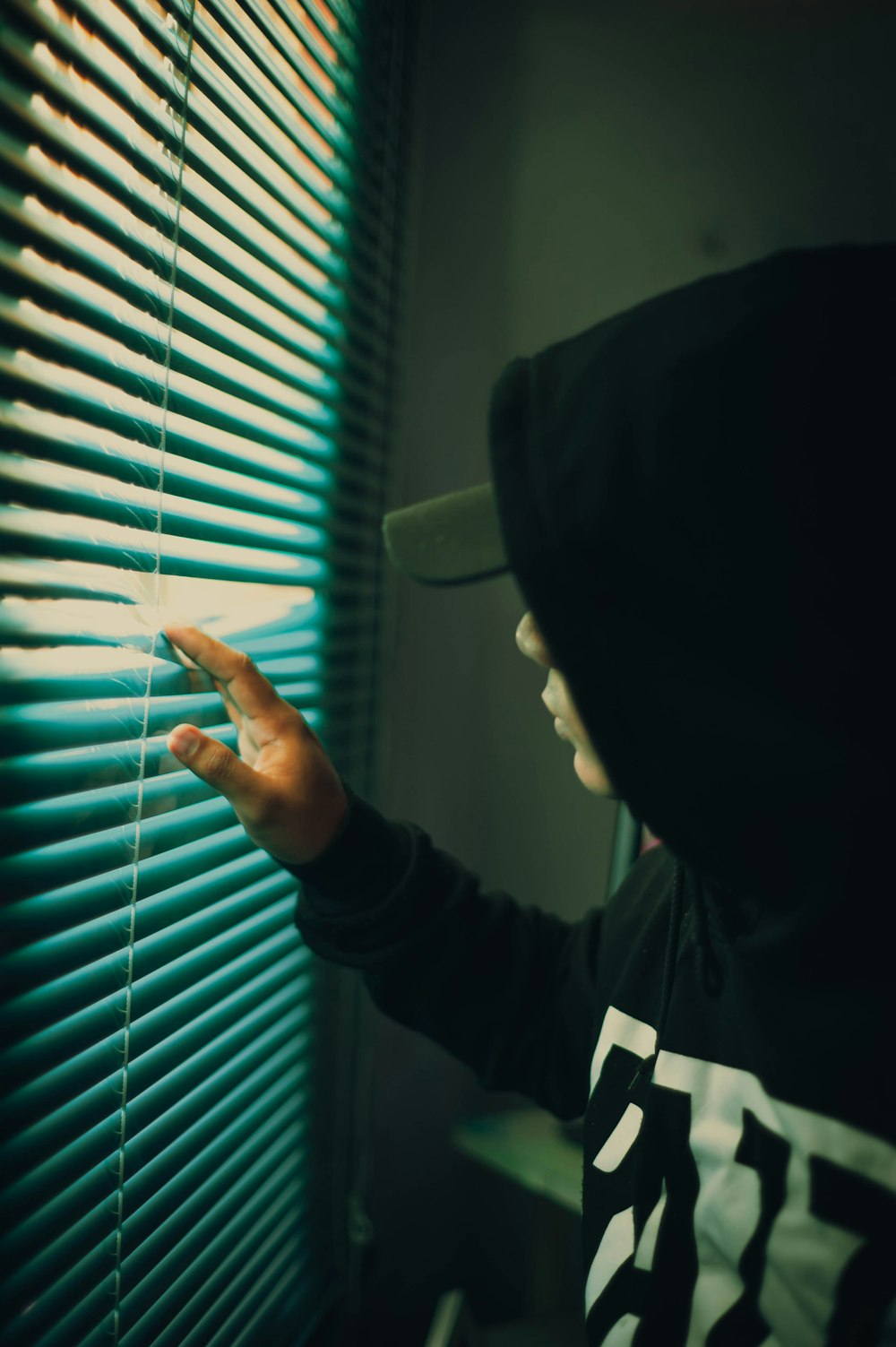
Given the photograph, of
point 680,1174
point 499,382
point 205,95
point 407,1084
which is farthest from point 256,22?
point 407,1084

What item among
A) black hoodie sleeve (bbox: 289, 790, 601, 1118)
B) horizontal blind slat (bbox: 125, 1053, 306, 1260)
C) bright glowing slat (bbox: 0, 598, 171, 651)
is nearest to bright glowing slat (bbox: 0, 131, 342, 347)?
bright glowing slat (bbox: 0, 598, 171, 651)

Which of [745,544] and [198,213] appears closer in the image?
[745,544]

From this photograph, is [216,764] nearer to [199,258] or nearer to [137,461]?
[137,461]

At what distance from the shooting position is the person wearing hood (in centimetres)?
53

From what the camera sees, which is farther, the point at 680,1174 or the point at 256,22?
the point at 256,22

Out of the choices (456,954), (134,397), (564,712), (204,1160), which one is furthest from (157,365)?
(204,1160)

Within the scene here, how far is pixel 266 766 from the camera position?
78cm

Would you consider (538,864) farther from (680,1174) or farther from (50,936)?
(50,936)

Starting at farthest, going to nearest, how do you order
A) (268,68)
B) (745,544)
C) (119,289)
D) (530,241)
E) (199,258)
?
(530,241), (268,68), (199,258), (119,289), (745,544)

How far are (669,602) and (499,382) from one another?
0.24m

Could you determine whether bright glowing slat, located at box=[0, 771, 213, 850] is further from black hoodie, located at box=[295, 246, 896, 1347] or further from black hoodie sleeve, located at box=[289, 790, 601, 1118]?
black hoodie, located at box=[295, 246, 896, 1347]

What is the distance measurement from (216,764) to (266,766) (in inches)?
3.5

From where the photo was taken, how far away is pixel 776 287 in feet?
1.78

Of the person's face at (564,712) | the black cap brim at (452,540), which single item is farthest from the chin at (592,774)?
the black cap brim at (452,540)
